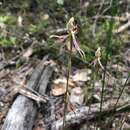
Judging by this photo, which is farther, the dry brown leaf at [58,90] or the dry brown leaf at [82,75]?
the dry brown leaf at [82,75]

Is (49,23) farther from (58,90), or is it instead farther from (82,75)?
(58,90)

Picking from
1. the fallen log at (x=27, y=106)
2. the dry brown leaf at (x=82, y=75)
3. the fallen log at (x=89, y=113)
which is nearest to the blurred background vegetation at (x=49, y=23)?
the dry brown leaf at (x=82, y=75)

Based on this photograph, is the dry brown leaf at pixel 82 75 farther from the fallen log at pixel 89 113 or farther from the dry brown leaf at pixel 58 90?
the fallen log at pixel 89 113

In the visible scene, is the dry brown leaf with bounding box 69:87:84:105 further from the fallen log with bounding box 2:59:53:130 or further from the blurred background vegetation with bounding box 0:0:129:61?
the blurred background vegetation with bounding box 0:0:129:61

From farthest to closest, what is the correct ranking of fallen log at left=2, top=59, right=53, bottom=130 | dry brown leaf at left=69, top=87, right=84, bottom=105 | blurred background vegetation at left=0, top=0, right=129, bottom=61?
blurred background vegetation at left=0, top=0, right=129, bottom=61 → dry brown leaf at left=69, top=87, right=84, bottom=105 → fallen log at left=2, top=59, right=53, bottom=130

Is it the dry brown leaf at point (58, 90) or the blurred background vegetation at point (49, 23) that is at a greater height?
the blurred background vegetation at point (49, 23)

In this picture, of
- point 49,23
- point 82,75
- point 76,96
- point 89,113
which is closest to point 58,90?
point 76,96

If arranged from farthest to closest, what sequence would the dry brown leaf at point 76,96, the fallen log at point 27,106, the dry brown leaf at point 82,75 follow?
the dry brown leaf at point 82,75, the dry brown leaf at point 76,96, the fallen log at point 27,106

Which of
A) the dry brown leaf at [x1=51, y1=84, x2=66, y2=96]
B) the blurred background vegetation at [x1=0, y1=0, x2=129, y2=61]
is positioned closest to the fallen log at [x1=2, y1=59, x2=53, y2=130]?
the dry brown leaf at [x1=51, y1=84, x2=66, y2=96]
